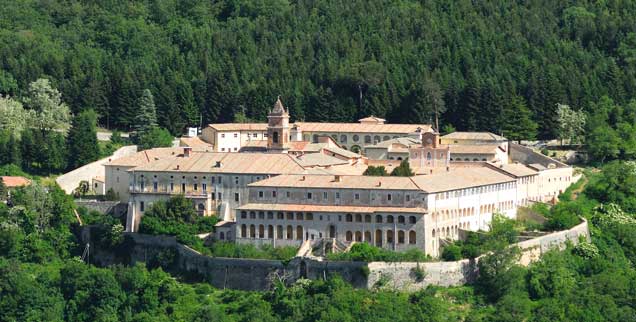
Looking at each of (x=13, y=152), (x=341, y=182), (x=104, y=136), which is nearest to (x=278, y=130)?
(x=341, y=182)

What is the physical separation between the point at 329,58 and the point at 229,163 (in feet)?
115

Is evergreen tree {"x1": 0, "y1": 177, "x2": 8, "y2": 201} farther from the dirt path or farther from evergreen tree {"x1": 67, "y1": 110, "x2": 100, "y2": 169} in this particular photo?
the dirt path

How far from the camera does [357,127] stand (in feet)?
358

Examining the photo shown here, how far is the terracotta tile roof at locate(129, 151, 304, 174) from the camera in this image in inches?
3585

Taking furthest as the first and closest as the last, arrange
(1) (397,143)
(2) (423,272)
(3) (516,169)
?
(1) (397,143)
(3) (516,169)
(2) (423,272)

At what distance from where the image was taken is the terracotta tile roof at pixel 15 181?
98.3 metres

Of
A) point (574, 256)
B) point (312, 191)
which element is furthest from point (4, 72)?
point (574, 256)

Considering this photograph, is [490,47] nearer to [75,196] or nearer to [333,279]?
[75,196]

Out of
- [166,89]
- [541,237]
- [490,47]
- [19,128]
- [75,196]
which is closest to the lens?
[541,237]

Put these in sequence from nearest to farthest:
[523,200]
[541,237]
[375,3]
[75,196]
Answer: [541,237]
[523,200]
[75,196]
[375,3]

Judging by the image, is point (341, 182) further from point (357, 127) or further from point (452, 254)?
point (357, 127)

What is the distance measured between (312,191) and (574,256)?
14.3 meters

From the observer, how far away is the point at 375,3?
467ft

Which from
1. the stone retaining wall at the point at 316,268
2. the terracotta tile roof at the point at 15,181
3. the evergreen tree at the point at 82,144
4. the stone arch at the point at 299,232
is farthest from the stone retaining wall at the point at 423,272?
the evergreen tree at the point at 82,144
